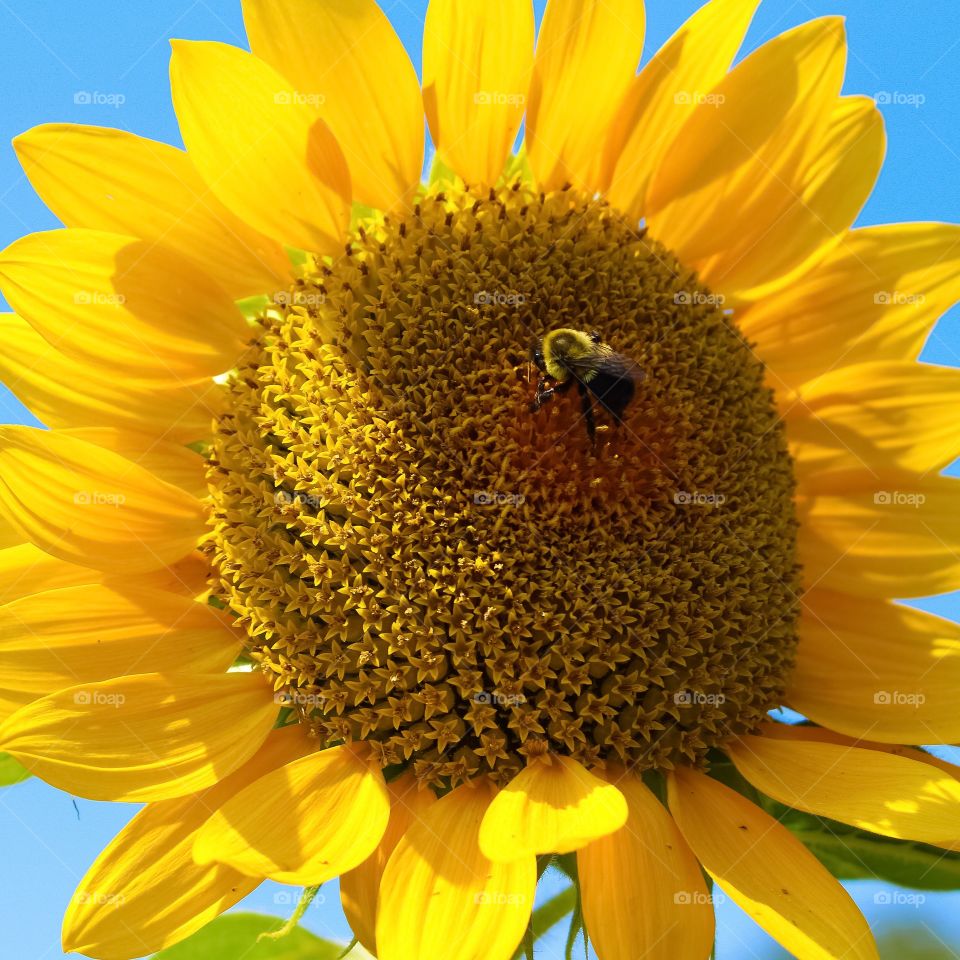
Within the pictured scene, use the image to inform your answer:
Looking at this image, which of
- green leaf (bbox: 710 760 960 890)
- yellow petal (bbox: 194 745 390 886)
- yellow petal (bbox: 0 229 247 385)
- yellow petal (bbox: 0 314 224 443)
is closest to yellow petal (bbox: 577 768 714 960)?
yellow petal (bbox: 194 745 390 886)

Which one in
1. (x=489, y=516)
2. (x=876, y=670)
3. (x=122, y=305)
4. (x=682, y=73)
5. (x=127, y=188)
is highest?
(x=682, y=73)

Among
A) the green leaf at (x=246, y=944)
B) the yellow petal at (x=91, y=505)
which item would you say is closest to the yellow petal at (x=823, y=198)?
the yellow petal at (x=91, y=505)

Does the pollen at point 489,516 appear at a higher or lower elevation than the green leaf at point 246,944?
higher

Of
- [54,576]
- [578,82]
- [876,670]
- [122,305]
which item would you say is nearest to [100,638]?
[54,576]

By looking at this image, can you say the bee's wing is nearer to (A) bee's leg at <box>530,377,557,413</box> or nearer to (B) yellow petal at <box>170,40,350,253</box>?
(A) bee's leg at <box>530,377,557,413</box>

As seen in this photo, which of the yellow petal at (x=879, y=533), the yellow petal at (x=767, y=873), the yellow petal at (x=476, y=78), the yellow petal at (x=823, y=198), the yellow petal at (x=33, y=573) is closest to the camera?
the yellow petal at (x=767, y=873)

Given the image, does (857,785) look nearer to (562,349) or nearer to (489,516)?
(489,516)

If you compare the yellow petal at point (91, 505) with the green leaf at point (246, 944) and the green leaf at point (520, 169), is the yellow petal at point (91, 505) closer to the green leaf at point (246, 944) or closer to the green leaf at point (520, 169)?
the green leaf at point (246, 944)
